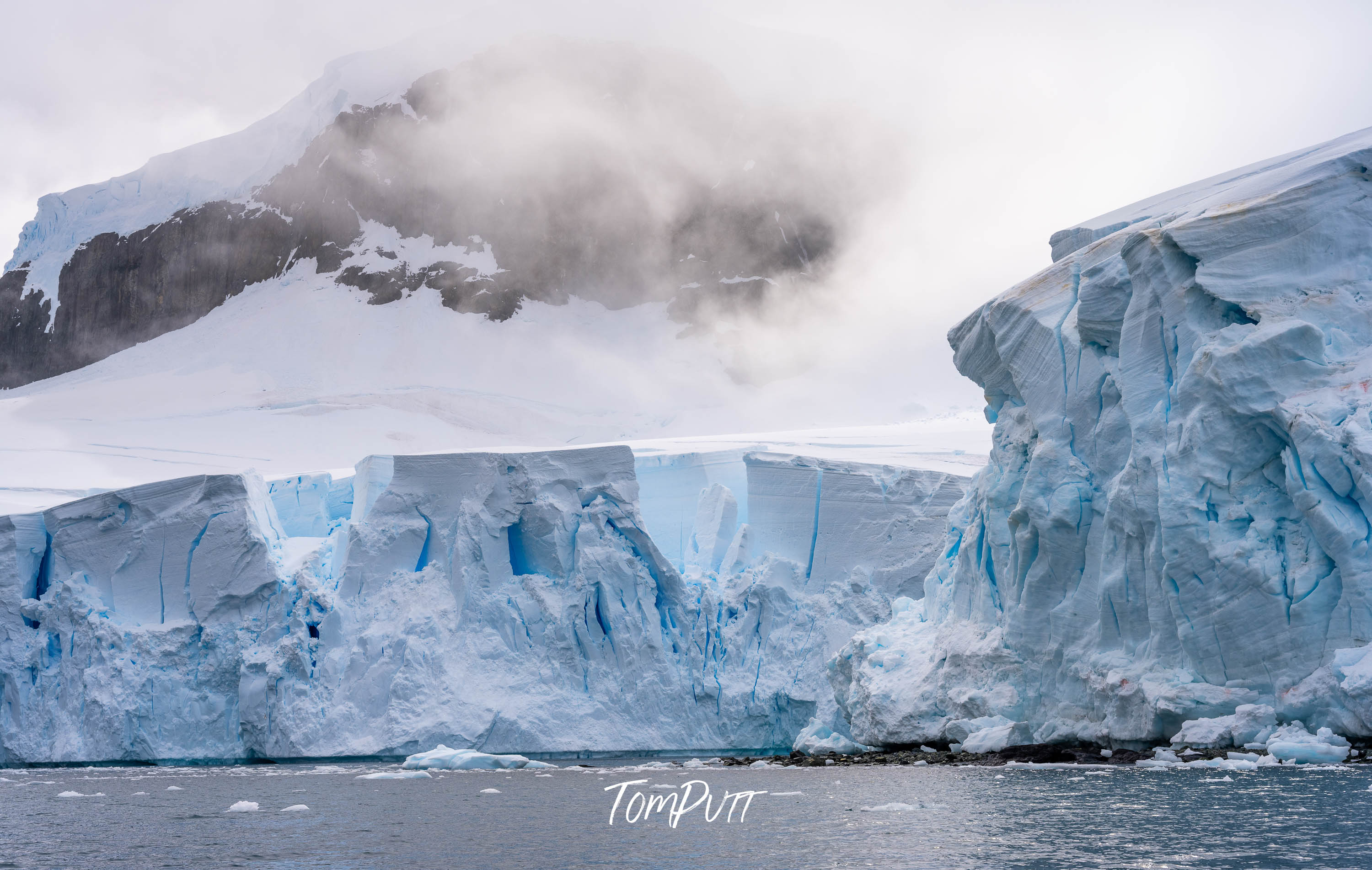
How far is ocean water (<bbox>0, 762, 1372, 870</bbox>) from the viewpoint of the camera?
6113mm

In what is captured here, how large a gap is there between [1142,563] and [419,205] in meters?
32.9

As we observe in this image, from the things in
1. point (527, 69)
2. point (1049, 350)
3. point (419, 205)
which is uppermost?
point (527, 69)

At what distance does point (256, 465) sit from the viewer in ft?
96.0

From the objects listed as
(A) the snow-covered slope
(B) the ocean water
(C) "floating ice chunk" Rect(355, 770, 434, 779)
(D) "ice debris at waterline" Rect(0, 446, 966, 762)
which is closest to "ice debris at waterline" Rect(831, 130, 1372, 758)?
(B) the ocean water

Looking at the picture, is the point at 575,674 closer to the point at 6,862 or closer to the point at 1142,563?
the point at 1142,563

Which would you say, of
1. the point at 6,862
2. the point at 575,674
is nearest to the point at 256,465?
the point at 575,674

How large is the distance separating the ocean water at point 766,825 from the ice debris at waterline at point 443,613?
A: 436 centimetres

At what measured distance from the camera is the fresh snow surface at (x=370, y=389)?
31.3m

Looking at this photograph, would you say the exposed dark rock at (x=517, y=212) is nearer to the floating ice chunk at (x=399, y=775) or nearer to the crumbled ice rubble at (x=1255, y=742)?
the floating ice chunk at (x=399, y=775)

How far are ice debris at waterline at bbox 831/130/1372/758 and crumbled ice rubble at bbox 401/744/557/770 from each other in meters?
4.26

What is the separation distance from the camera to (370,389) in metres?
36.8

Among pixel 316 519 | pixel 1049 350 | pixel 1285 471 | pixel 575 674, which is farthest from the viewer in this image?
pixel 316 519

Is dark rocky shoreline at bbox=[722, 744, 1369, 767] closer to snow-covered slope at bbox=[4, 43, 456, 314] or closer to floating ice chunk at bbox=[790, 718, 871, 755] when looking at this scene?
floating ice chunk at bbox=[790, 718, 871, 755]

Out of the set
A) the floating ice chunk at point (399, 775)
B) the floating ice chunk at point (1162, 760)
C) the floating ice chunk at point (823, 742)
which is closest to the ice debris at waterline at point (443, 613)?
the floating ice chunk at point (823, 742)
